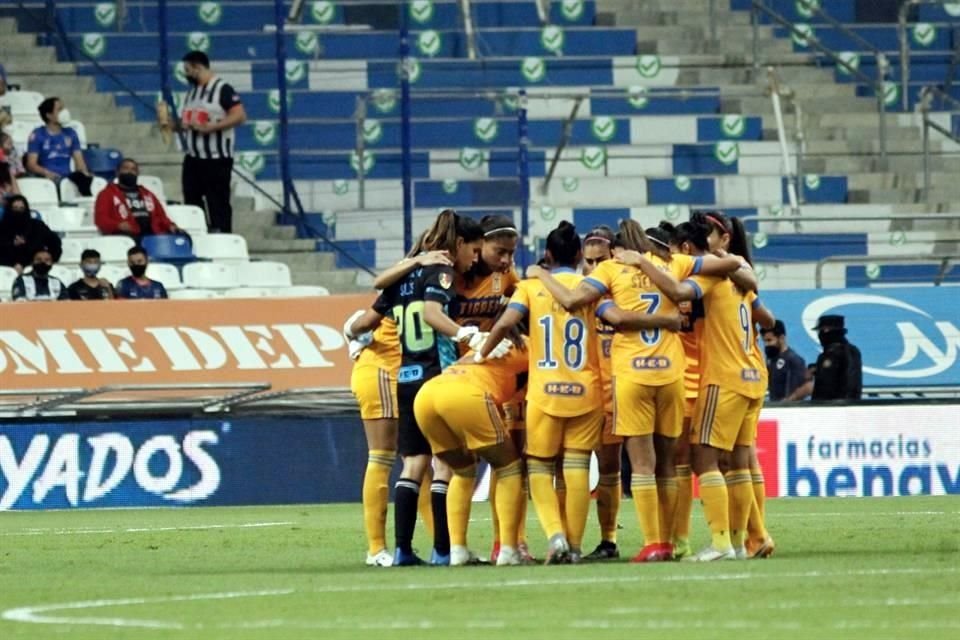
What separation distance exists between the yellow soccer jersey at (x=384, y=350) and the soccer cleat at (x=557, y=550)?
1443 mm

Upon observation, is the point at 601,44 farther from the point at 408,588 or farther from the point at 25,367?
the point at 408,588

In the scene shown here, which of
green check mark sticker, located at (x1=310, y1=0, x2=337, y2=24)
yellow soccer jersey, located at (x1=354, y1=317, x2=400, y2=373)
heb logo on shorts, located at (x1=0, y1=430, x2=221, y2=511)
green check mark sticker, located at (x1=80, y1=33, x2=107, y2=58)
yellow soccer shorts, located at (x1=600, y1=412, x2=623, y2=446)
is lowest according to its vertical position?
heb logo on shorts, located at (x1=0, y1=430, x2=221, y2=511)

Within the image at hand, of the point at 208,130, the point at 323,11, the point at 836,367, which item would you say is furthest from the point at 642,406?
the point at 323,11

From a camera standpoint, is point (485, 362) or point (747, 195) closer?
point (485, 362)

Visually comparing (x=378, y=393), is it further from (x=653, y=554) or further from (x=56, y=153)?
(x=56, y=153)

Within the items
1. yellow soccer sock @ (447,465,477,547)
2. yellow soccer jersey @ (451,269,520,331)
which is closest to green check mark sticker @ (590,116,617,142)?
yellow soccer jersey @ (451,269,520,331)

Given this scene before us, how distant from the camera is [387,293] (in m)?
11.3

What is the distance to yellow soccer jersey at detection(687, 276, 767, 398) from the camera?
37.5ft

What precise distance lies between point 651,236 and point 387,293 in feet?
4.75

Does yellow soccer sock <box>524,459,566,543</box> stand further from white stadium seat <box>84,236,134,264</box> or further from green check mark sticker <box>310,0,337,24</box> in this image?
green check mark sticker <box>310,0,337,24</box>

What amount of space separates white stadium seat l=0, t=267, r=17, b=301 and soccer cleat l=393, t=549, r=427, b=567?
10.5 meters

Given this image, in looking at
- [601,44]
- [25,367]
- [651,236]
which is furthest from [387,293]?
[601,44]

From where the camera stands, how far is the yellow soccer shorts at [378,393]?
1171 centimetres

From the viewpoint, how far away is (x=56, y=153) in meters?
23.0
